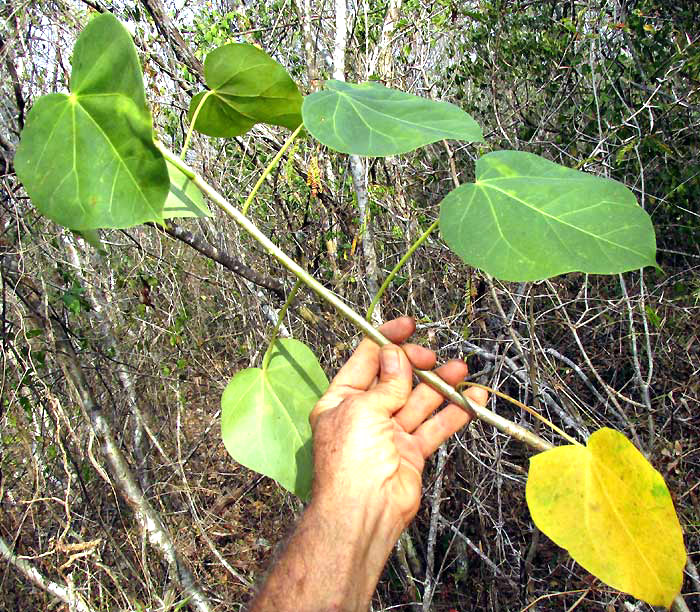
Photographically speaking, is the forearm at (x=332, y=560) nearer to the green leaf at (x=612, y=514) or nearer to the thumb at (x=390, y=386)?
the thumb at (x=390, y=386)

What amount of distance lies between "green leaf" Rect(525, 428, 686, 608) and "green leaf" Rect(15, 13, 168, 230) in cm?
57

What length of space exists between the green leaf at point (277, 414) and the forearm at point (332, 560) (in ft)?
0.23

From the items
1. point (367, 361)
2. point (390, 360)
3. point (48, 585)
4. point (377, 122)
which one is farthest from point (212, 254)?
point (48, 585)

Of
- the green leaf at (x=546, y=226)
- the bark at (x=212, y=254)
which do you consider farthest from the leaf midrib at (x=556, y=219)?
the bark at (x=212, y=254)

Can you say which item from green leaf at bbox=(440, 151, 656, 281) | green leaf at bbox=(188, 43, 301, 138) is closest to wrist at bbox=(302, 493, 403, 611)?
green leaf at bbox=(440, 151, 656, 281)

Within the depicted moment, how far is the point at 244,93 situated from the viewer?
88 cm

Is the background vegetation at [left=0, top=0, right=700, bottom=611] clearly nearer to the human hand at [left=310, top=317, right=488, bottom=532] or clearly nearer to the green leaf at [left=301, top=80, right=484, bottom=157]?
the human hand at [left=310, top=317, right=488, bottom=532]

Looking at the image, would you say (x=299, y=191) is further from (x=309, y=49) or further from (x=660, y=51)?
(x=660, y=51)

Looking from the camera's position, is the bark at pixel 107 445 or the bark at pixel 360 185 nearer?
the bark at pixel 360 185

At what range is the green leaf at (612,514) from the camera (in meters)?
0.65

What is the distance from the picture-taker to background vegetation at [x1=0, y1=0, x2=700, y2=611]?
1.98 meters

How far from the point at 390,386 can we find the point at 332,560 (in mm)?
300

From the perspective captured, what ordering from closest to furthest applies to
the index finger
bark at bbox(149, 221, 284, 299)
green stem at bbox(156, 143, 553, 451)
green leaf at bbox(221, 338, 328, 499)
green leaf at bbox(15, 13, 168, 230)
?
green leaf at bbox(15, 13, 168, 230), green stem at bbox(156, 143, 553, 451), green leaf at bbox(221, 338, 328, 499), the index finger, bark at bbox(149, 221, 284, 299)

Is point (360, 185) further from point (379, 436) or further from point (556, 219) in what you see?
point (556, 219)
